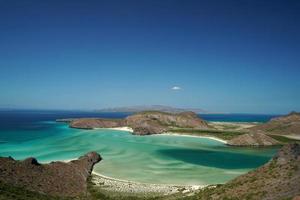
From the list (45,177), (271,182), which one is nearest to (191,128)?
(45,177)

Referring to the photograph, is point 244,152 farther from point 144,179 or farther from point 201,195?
point 201,195

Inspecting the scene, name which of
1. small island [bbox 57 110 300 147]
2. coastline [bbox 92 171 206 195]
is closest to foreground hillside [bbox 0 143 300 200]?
coastline [bbox 92 171 206 195]

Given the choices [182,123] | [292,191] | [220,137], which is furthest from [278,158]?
[182,123]

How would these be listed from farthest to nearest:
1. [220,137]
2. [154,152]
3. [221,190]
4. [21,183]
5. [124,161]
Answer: [220,137] < [154,152] < [124,161] < [21,183] < [221,190]

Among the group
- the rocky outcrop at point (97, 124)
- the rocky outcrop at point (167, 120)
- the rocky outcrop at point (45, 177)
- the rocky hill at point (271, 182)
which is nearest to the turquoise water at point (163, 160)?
the rocky outcrop at point (45, 177)

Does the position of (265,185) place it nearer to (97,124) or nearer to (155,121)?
(155,121)

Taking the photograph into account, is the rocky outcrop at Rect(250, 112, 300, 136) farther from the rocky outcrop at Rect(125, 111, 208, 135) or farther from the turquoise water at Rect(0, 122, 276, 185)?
the turquoise water at Rect(0, 122, 276, 185)
